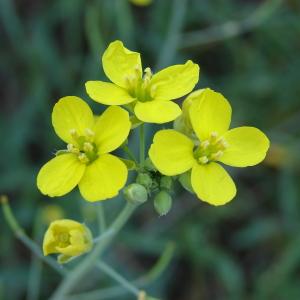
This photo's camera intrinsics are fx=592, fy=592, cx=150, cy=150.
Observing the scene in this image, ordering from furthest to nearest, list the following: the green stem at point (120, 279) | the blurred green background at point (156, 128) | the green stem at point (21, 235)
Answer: the blurred green background at point (156, 128), the green stem at point (21, 235), the green stem at point (120, 279)

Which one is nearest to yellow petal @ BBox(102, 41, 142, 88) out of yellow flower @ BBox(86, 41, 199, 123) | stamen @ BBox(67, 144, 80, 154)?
yellow flower @ BBox(86, 41, 199, 123)

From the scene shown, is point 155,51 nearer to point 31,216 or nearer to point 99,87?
point 31,216

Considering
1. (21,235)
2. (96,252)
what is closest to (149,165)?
(96,252)

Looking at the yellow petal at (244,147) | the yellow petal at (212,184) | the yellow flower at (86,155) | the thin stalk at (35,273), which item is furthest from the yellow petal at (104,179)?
the thin stalk at (35,273)

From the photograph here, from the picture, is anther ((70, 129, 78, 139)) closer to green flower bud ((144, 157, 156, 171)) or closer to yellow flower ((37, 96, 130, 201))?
yellow flower ((37, 96, 130, 201))

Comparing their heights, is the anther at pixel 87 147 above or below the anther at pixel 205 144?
below

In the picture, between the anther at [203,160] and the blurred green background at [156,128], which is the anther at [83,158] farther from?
the blurred green background at [156,128]

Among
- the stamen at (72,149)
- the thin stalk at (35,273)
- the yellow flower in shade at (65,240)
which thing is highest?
the stamen at (72,149)

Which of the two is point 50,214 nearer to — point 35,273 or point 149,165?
point 35,273
